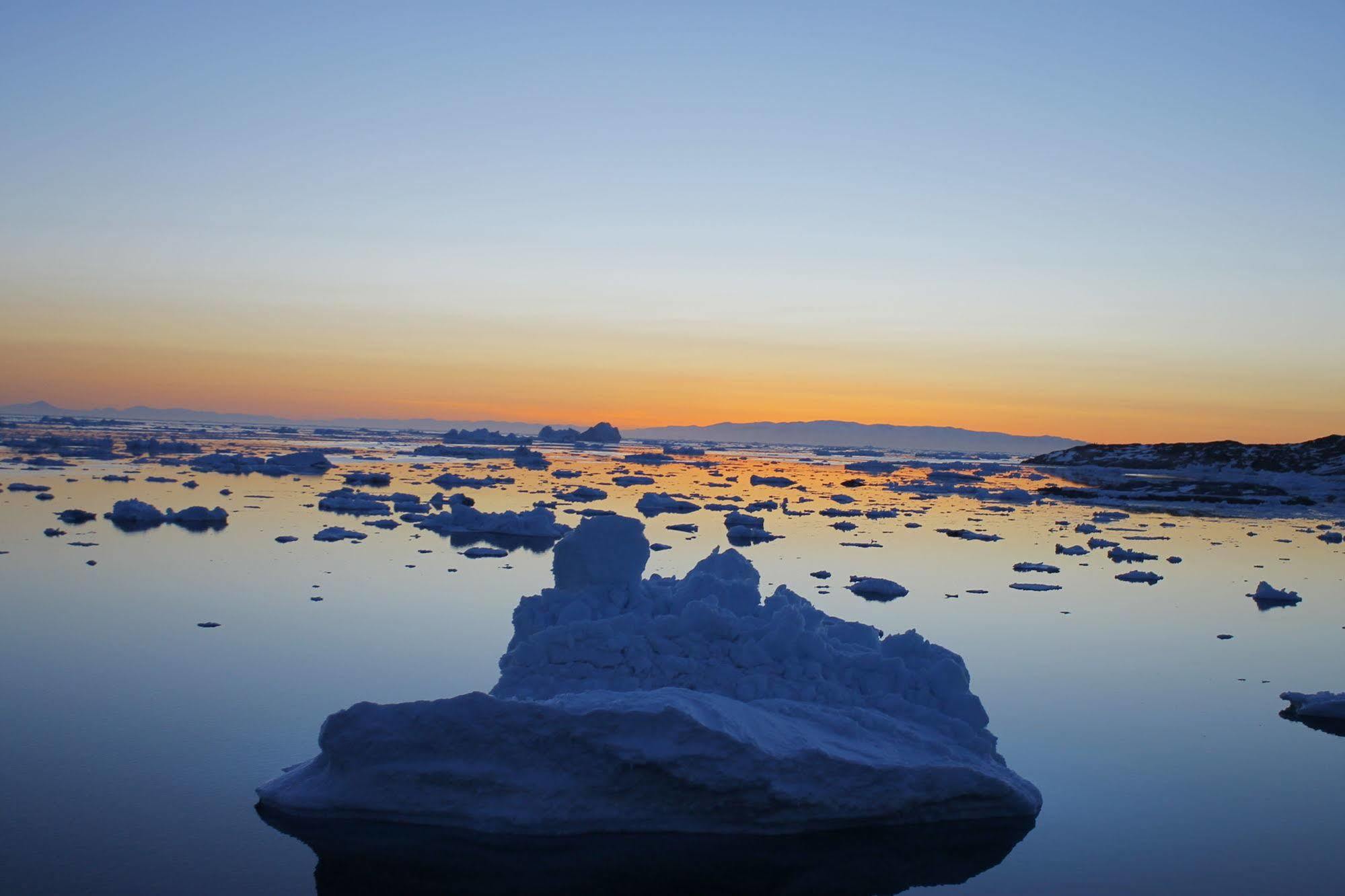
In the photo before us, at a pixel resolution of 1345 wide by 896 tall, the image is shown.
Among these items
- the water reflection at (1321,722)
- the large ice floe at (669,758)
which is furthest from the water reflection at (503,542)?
the water reflection at (1321,722)

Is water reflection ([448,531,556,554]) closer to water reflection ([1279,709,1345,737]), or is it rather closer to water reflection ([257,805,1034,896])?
water reflection ([1279,709,1345,737])

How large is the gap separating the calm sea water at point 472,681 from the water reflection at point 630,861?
53 mm

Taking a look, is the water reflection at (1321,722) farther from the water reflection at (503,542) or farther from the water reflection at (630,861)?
the water reflection at (503,542)

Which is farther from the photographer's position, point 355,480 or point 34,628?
point 355,480

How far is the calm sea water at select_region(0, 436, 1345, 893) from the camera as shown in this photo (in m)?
5.45

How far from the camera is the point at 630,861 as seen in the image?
5281 mm

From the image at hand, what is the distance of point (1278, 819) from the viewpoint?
20.8ft

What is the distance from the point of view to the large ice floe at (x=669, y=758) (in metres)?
5.48

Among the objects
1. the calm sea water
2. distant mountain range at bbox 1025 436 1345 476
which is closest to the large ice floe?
the calm sea water

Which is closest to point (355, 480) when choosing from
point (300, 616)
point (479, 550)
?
point (479, 550)

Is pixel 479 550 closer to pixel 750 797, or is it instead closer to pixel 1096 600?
pixel 1096 600

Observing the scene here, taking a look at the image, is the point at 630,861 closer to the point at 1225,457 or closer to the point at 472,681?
the point at 472,681

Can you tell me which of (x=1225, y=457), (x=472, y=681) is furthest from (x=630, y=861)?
(x=1225, y=457)

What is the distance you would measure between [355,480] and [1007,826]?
27.4m
